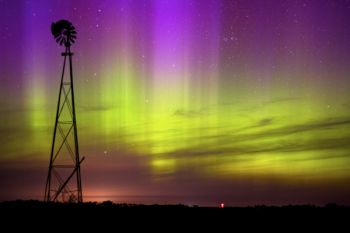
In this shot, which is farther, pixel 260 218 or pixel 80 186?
pixel 80 186

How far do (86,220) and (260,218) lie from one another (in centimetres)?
651

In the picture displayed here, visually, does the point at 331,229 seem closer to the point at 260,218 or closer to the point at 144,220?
the point at 260,218

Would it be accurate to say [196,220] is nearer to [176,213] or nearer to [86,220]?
[176,213]

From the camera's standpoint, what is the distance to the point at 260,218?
19.1 metres

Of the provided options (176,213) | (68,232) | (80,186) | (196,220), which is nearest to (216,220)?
(196,220)

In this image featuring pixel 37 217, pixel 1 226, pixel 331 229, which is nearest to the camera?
pixel 331 229

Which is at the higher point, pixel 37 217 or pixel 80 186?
pixel 80 186

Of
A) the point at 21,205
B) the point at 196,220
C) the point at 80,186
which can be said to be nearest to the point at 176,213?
the point at 196,220

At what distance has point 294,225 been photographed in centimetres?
1778

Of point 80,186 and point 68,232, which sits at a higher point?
point 80,186

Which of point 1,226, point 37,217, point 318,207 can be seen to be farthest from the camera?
point 318,207

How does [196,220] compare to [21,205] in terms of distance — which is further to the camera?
[21,205]

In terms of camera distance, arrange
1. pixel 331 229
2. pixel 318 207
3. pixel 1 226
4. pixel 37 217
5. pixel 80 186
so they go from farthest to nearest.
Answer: pixel 80 186, pixel 318 207, pixel 37 217, pixel 1 226, pixel 331 229

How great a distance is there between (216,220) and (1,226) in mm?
7829
